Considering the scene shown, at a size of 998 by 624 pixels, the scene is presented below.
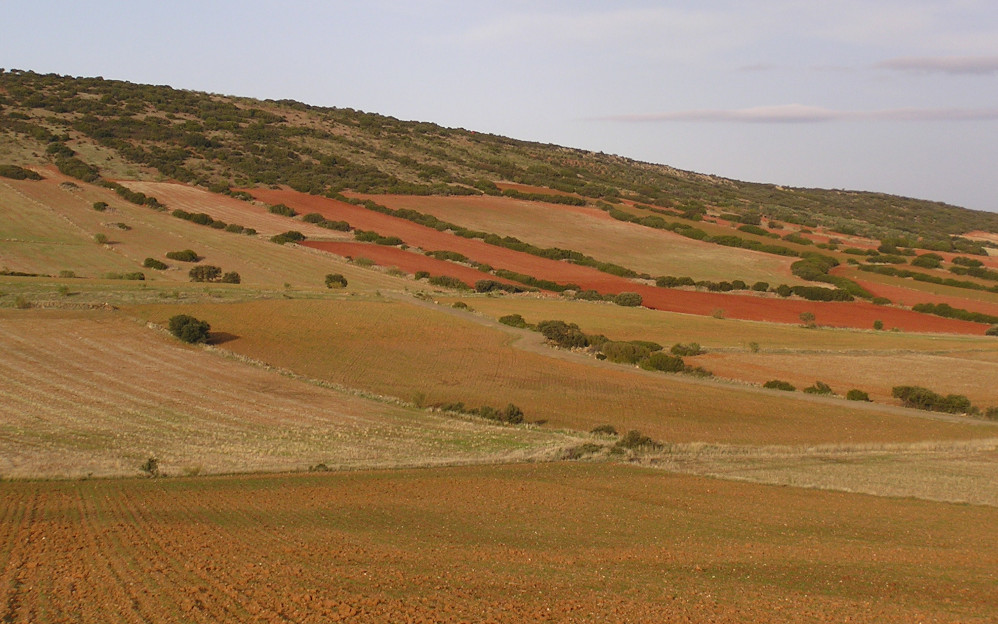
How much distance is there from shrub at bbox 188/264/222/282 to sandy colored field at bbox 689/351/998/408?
3304 cm

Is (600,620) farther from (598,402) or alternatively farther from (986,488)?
(598,402)

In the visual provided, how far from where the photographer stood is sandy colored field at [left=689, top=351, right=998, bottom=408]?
37.1m

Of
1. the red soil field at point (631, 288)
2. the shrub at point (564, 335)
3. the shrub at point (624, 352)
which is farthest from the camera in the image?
the red soil field at point (631, 288)

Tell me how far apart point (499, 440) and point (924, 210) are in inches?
7203

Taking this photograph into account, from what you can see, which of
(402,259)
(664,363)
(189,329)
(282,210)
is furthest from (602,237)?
(189,329)

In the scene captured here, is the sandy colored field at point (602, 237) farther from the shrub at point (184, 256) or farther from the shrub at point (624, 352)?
the shrub at point (624, 352)

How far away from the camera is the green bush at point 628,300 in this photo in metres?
60.9

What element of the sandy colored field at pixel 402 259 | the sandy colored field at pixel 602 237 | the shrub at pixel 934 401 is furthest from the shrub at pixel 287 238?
the shrub at pixel 934 401

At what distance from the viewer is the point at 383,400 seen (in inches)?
1164

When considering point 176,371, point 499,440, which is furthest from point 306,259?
point 499,440

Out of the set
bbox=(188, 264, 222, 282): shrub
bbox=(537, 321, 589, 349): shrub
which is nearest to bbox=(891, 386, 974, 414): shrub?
bbox=(537, 321, 589, 349): shrub

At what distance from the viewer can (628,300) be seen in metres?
60.9

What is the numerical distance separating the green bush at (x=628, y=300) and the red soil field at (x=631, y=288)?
1083 millimetres

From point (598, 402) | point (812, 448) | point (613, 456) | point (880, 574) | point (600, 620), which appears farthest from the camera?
point (598, 402)
